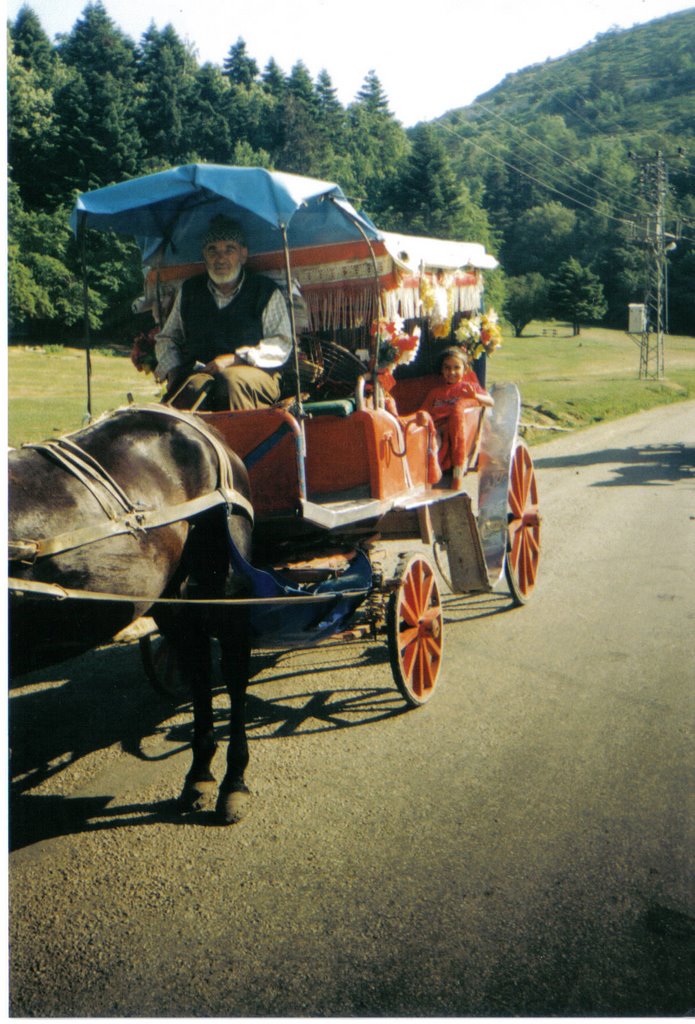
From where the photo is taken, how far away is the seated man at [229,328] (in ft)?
15.1

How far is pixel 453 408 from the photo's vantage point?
6238 millimetres

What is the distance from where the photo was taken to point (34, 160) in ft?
15.9

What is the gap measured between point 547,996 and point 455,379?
4.40m

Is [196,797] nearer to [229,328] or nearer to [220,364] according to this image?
[220,364]

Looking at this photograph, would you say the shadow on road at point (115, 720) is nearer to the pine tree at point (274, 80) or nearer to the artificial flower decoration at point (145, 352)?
the artificial flower decoration at point (145, 352)

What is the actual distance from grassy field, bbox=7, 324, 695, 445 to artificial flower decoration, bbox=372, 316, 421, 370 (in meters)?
1.52

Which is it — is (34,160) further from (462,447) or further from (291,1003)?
(291,1003)

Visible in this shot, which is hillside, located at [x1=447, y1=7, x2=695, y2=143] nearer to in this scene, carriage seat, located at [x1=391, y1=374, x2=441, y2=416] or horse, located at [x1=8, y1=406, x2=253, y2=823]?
carriage seat, located at [x1=391, y1=374, x2=441, y2=416]

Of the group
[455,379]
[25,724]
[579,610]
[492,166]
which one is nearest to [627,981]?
[25,724]

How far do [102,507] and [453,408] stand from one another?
347cm

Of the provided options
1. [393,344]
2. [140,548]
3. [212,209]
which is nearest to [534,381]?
[393,344]

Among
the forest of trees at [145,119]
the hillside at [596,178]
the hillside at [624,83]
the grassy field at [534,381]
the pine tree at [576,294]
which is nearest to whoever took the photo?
the forest of trees at [145,119]

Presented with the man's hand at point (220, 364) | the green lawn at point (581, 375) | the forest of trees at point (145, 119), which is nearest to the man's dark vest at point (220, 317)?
the man's hand at point (220, 364)

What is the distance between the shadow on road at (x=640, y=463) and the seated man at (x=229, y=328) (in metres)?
7.75
